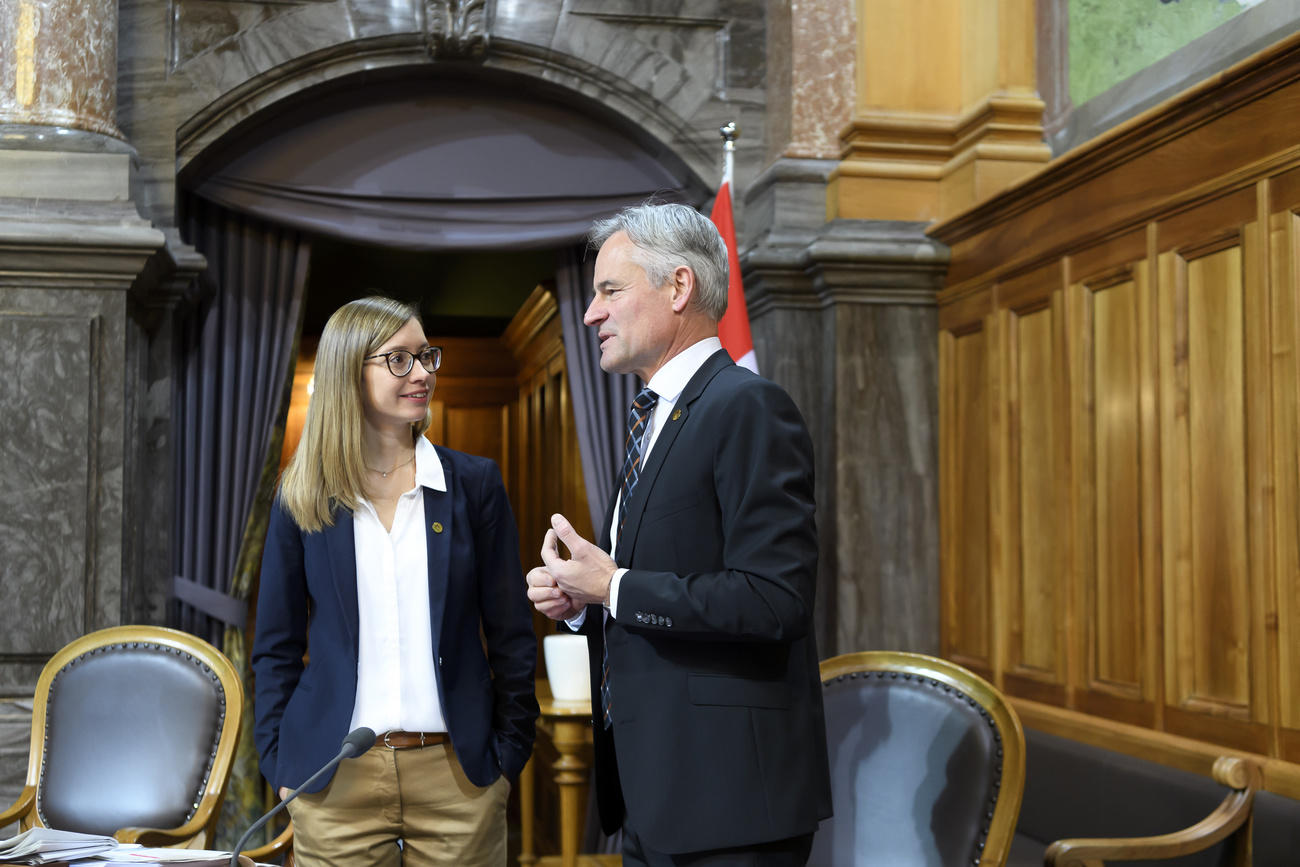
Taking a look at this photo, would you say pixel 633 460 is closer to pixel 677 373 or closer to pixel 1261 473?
pixel 677 373

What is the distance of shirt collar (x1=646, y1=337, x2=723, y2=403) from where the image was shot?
1.89 m

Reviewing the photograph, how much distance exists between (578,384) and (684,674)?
352 cm

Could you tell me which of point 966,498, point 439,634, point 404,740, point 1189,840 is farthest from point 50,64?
point 1189,840

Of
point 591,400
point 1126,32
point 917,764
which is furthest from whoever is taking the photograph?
point 591,400

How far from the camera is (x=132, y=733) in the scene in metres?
3.16

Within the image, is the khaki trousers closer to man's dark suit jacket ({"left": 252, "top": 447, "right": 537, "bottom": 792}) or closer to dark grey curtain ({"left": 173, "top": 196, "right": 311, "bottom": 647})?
man's dark suit jacket ({"left": 252, "top": 447, "right": 537, "bottom": 792})

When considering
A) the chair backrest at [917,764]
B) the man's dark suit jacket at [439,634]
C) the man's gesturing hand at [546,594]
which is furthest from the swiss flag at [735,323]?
the man's gesturing hand at [546,594]

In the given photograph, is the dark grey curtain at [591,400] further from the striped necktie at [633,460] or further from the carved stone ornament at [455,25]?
the striped necktie at [633,460]

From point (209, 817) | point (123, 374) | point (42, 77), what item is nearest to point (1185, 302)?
point (209, 817)

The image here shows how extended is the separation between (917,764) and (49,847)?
5.22 ft

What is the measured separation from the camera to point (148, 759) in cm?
315

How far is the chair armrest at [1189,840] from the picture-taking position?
2539 millimetres

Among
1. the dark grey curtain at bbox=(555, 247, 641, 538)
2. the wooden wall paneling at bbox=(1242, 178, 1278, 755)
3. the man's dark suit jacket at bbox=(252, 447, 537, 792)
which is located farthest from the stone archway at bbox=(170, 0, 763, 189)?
the man's dark suit jacket at bbox=(252, 447, 537, 792)

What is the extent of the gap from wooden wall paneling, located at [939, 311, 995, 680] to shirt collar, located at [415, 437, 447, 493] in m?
2.20
